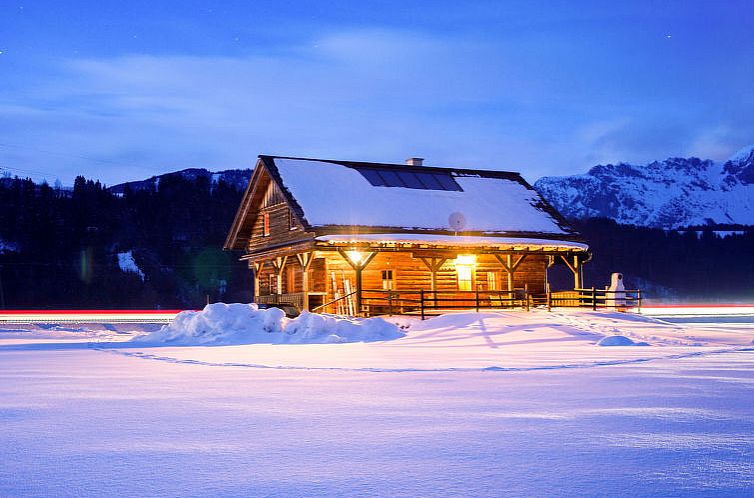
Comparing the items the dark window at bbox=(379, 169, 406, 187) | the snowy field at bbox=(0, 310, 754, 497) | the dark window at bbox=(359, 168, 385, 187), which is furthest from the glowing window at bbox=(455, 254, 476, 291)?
the snowy field at bbox=(0, 310, 754, 497)

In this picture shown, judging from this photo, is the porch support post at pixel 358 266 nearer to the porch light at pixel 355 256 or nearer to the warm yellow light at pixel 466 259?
the porch light at pixel 355 256

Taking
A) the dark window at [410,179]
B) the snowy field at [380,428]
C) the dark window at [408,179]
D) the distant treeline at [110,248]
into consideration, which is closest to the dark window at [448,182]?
the dark window at [408,179]

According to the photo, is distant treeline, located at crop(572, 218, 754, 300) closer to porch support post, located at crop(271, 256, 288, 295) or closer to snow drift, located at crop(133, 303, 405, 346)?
porch support post, located at crop(271, 256, 288, 295)

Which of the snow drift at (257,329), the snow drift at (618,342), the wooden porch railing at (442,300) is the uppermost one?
the wooden porch railing at (442,300)

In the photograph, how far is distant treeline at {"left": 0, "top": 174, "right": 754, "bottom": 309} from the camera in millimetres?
75938

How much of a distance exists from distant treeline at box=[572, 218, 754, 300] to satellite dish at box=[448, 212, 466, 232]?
281 feet

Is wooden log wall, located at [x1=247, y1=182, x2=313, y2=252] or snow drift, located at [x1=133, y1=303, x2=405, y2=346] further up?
wooden log wall, located at [x1=247, y1=182, x2=313, y2=252]

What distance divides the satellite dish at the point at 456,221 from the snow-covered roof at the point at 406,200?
180 mm

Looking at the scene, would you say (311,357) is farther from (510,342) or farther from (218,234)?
(218,234)

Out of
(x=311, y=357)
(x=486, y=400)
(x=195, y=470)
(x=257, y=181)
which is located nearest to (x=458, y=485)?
(x=195, y=470)

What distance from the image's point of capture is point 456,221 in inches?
1164

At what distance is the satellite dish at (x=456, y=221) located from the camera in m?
29.5

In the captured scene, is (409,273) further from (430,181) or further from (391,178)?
(430,181)

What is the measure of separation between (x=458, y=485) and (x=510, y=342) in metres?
15.3
